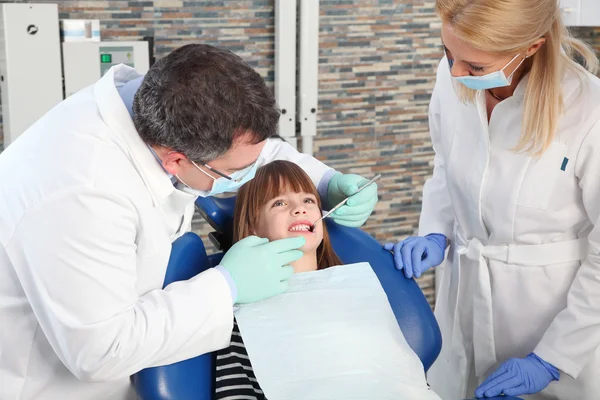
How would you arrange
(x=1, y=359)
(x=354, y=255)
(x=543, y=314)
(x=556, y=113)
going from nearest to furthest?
1. (x=1, y=359)
2. (x=556, y=113)
3. (x=543, y=314)
4. (x=354, y=255)

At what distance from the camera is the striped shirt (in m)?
1.57

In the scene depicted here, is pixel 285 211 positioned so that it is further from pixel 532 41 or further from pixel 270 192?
pixel 532 41

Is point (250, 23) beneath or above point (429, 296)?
above

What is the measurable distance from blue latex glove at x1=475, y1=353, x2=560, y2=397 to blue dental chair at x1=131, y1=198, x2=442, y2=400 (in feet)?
0.52

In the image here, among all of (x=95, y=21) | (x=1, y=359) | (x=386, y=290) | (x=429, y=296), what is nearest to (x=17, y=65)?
(x=95, y=21)

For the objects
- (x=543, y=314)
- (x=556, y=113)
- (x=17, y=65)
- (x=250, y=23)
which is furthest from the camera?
(x=250, y=23)

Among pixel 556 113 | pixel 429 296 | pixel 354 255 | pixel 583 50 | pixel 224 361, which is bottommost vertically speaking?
pixel 429 296

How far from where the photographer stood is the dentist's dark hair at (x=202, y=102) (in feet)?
4.20

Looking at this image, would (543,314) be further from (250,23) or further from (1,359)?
(250,23)

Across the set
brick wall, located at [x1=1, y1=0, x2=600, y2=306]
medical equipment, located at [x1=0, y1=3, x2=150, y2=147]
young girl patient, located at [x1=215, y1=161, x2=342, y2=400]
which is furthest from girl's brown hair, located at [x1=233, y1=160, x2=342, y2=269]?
brick wall, located at [x1=1, y1=0, x2=600, y2=306]

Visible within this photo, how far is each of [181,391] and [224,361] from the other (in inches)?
6.7

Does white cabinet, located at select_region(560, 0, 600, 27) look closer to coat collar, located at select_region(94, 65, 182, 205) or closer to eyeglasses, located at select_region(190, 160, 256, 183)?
eyeglasses, located at select_region(190, 160, 256, 183)

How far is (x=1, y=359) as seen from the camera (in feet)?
4.66

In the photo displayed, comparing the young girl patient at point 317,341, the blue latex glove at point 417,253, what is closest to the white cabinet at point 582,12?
the blue latex glove at point 417,253
